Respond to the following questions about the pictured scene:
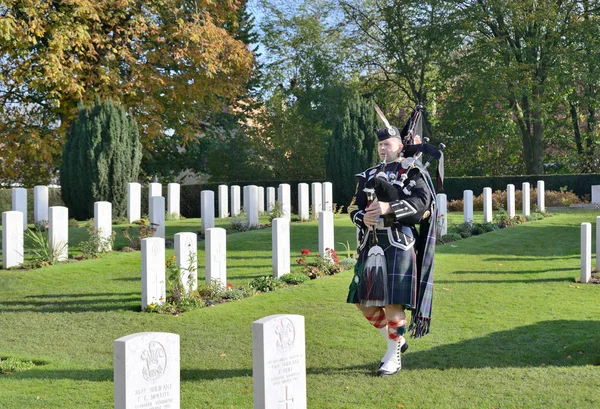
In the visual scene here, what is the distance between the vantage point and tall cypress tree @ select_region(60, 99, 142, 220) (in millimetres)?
19406

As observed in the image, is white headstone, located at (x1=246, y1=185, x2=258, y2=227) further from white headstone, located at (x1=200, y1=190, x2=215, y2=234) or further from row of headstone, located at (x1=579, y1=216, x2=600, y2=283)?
row of headstone, located at (x1=579, y1=216, x2=600, y2=283)

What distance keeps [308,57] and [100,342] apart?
92.1 ft

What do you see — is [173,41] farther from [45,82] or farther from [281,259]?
[281,259]

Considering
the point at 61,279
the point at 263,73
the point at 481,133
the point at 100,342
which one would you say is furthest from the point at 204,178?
the point at 100,342

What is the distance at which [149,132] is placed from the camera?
75.0 feet

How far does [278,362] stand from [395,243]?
1.98 metres

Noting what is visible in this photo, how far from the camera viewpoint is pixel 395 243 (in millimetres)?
6445

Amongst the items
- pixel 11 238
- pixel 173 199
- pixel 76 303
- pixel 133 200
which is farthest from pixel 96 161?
pixel 76 303

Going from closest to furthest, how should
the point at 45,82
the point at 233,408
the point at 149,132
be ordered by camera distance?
the point at 233,408
the point at 45,82
the point at 149,132

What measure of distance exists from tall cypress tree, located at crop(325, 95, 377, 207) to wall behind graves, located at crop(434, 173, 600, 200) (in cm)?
398

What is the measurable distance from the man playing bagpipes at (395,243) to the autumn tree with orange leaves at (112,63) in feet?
48.2

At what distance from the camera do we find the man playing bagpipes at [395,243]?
6410 millimetres

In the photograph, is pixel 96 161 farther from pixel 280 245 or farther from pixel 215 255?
pixel 215 255

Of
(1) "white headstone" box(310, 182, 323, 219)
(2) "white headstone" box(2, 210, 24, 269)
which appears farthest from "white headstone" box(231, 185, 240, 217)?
(2) "white headstone" box(2, 210, 24, 269)
